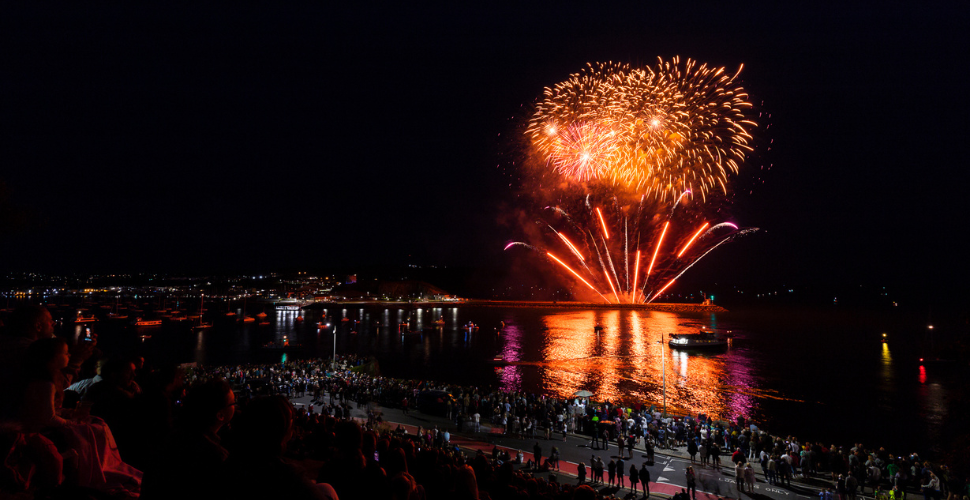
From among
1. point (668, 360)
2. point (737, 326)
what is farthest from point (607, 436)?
point (737, 326)

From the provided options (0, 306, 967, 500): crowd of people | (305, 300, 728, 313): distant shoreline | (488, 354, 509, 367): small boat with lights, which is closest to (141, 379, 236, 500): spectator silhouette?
(0, 306, 967, 500): crowd of people

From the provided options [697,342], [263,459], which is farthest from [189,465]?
[697,342]

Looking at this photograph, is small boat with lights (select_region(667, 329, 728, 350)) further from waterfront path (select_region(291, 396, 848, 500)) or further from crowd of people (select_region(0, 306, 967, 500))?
crowd of people (select_region(0, 306, 967, 500))

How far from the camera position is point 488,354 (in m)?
55.2

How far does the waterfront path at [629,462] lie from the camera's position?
12.9 metres

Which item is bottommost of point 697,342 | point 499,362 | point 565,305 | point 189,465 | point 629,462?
point 499,362

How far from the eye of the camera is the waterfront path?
1293 centimetres

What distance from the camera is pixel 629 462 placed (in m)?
14.9

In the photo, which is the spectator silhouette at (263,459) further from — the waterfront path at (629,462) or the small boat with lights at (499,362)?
the small boat with lights at (499,362)

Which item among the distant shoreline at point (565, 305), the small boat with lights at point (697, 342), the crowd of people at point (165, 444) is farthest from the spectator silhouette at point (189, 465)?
the distant shoreline at point (565, 305)

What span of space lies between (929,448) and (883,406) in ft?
33.9

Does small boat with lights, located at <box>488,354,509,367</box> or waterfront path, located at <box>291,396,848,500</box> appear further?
small boat with lights, located at <box>488,354,509,367</box>

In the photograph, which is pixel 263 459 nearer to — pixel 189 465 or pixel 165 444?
pixel 189 465

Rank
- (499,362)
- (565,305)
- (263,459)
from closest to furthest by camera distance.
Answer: (263,459)
(499,362)
(565,305)
